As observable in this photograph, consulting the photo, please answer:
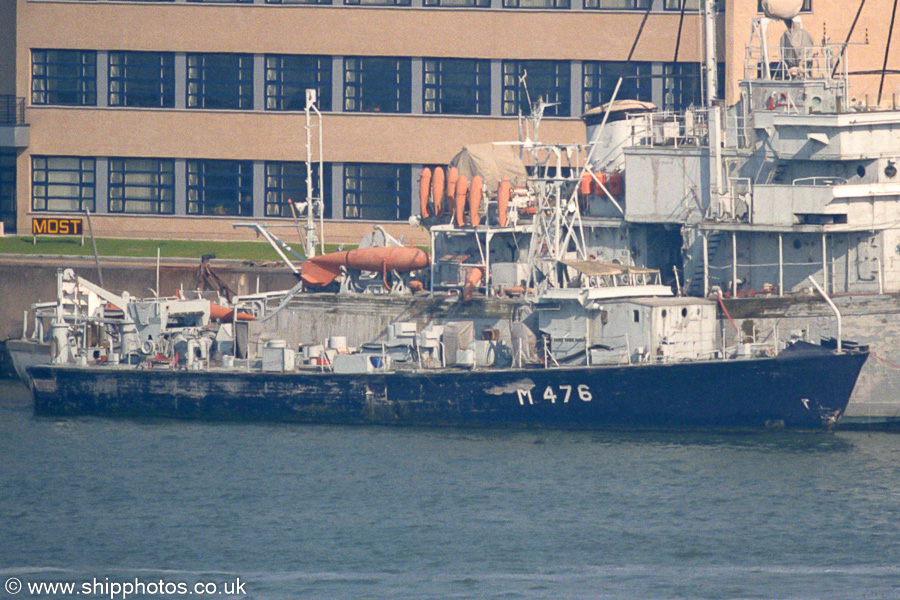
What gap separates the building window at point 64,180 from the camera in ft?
183

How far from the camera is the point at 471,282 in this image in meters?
34.8

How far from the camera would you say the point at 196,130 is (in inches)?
2153

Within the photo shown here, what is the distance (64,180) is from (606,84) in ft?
70.9

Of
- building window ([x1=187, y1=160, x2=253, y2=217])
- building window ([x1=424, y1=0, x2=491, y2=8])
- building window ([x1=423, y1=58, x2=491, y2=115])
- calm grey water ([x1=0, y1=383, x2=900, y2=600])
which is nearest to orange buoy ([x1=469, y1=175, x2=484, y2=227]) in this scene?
calm grey water ([x1=0, y1=383, x2=900, y2=600])

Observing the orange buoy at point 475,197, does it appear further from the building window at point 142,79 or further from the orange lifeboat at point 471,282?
the building window at point 142,79

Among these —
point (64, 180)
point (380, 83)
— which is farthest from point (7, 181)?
point (380, 83)

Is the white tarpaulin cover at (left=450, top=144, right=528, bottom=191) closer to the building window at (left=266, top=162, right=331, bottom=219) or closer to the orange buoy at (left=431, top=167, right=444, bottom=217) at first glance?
the orange buoy at (left=431, top=167, right=444, bottom=217)

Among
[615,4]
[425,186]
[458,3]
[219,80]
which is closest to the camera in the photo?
[425,186]

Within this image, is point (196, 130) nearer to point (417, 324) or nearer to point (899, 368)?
point (417, 324)

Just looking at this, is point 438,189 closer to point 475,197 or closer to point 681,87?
point 475,197

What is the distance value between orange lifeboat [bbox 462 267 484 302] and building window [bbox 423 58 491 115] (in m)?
19.4

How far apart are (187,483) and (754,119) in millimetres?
15858

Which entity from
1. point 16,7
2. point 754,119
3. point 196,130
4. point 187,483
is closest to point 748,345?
point 754,119

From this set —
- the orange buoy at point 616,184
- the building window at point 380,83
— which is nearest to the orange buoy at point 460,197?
the orange buoy at point 616,184
